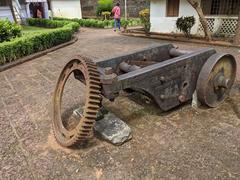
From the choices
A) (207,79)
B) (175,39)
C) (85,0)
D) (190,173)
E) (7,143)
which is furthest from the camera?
(85,0)

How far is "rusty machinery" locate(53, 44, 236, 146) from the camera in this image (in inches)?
107

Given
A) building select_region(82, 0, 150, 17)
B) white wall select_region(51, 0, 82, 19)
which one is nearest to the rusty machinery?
building select_region(82, 0, 150, 17)

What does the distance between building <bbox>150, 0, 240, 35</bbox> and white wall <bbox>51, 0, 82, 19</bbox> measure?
14922mm

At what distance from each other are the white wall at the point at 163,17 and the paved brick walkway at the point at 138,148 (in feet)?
32.4

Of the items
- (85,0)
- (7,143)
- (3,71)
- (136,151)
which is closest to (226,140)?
(136,151)

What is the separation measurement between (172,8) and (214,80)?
443 inches

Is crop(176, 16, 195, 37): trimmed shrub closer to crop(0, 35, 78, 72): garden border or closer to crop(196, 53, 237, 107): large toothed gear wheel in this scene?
crop(0, 35, 78, 72): garden border

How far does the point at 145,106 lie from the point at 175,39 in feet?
27.6

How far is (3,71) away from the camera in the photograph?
287 inches

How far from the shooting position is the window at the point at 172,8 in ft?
→ 45.0

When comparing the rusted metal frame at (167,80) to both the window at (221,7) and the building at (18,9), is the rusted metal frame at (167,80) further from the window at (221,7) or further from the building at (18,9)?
the building at (18,9)

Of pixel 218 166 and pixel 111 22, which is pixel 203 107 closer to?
pixel 218 166

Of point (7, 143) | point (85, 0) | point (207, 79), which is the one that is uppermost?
point (85, 0)

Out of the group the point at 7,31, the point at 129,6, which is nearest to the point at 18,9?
the point at 7,31
